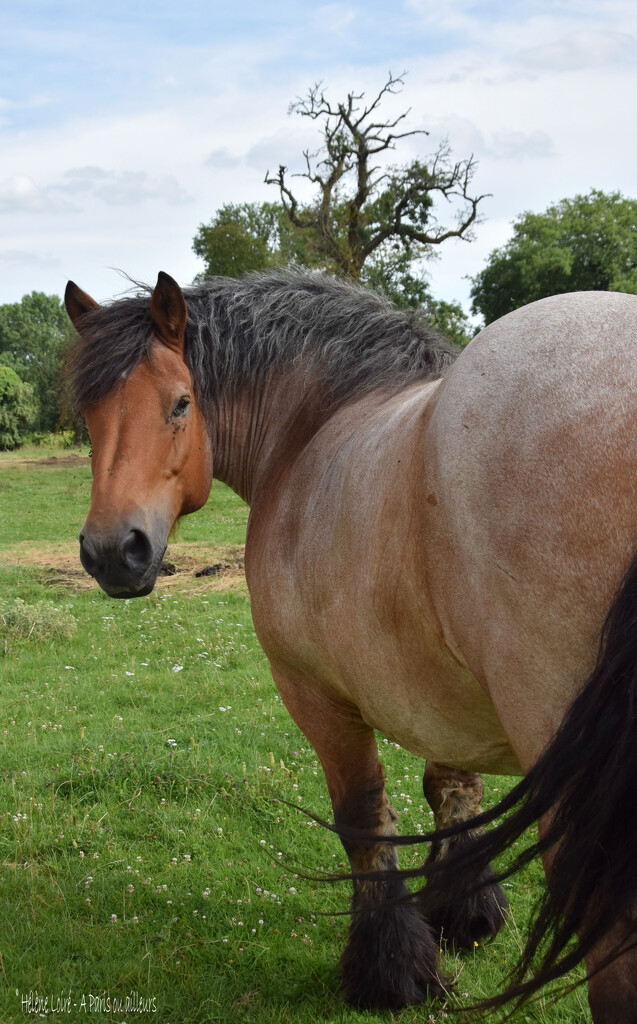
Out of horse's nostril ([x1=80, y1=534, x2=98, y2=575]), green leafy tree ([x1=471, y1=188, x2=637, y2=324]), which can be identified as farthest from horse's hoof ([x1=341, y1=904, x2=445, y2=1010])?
green leafy tree ([x1=471, y1=188, x2=637, y2=324])

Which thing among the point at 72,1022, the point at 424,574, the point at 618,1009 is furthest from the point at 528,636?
the point at 72,1022

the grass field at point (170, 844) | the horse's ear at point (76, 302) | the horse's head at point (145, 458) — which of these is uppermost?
the horse's ear at point (76, 302)

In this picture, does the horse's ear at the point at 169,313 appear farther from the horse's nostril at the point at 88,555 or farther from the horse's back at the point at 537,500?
the horse's back at the point at 537,500

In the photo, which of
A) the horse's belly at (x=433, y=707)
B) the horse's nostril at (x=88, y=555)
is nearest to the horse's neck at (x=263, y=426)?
the horse's nostril at (x=88, y=555)

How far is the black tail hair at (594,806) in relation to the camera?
58.5 inches

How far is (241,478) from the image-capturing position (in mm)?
3592

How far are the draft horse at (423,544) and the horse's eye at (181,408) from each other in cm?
1

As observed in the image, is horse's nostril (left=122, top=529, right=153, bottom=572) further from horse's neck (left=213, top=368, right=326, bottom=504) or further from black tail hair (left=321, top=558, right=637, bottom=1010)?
black tail hair (left=321, top=558, right=637, bottom=1010)

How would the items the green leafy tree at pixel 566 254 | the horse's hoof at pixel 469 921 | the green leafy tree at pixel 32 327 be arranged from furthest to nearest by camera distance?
1. the green leafy tree at pixel 32 327
2. the green leafy tree at pixel 566 254
3. the horse's hoof at pixel 469 921

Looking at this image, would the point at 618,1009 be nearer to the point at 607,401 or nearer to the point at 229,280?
the point at 607,401

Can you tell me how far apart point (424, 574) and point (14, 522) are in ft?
51.8

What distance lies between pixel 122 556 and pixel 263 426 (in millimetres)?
1070

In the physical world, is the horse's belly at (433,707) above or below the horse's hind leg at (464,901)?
above

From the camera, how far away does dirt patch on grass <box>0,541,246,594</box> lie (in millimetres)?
10172
